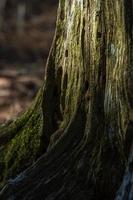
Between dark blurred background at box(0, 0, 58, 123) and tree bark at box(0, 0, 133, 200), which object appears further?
dark blurred background at box(0, 0, 58, 123)

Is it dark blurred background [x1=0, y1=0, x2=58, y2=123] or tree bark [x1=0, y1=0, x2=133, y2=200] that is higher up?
dark blurred background [x1=0, y1=0, x2=58, y2=123]

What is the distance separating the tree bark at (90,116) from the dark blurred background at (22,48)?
541 centimetres

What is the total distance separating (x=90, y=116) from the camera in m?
5.32

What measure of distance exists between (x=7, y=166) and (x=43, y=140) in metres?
0.43

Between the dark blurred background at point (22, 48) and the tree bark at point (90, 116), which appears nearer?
the tree bark at point (90, 116)

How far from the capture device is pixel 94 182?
16.9 feet

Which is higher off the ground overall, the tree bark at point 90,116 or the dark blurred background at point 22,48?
the dark blurred background at point 22,48

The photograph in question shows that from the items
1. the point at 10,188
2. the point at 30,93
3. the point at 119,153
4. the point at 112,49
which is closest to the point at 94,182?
the point at 119,153

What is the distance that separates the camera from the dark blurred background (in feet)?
50.4

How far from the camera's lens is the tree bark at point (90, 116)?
505cm

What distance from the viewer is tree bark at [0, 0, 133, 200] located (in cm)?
505

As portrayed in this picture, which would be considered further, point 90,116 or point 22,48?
point 22,48

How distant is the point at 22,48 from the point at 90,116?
20.4 m

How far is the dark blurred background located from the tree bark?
17.7 ft
